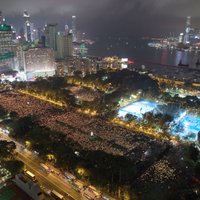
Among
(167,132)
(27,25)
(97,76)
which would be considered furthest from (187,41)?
(167,132)

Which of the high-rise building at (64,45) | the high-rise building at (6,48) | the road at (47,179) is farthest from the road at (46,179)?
the high-rise building at (64,45)

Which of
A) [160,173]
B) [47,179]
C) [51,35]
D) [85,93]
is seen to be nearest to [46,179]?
[47,179]

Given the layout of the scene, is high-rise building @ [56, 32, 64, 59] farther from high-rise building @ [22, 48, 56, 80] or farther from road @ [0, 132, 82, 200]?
road @ [0, 132, 82, 200]

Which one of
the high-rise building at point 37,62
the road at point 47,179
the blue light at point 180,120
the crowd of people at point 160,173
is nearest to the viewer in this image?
the road at point 47,179

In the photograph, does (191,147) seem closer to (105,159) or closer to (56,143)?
(105,159)

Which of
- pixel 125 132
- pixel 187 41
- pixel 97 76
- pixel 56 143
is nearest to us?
pixel 56 143

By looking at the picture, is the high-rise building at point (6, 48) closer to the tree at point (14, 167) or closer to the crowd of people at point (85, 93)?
the crowd of people at point (85, 93)

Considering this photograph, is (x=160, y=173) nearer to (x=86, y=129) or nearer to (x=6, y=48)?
(x=86, y=129)
